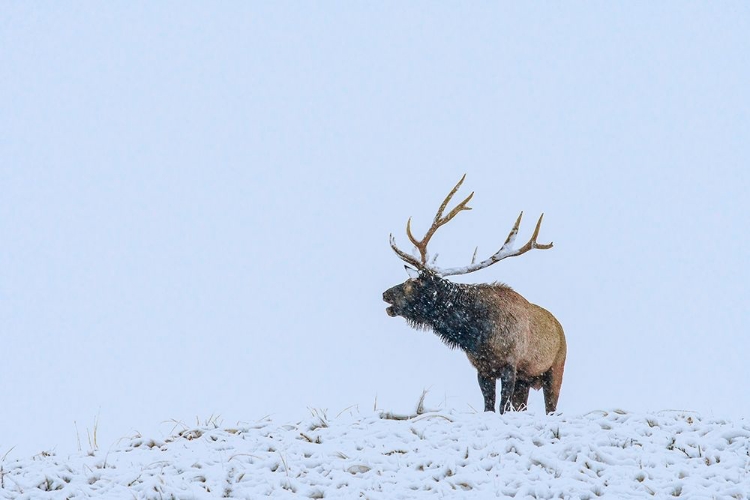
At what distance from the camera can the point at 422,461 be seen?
624cm

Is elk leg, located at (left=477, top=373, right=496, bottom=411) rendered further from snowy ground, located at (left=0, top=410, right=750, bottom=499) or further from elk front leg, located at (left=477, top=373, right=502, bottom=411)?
snowy ground, located at (left=0, top=410, right=750, bottom=499)

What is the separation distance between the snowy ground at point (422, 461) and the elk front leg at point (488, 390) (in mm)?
3659

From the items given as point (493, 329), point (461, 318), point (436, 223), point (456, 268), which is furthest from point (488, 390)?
point (436, 223)

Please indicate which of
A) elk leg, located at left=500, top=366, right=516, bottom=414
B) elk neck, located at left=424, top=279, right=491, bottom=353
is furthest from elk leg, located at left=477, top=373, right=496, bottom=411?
elk neck, located at left=424, top=279, right=491, bottom=353

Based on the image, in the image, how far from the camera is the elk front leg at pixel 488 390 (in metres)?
10.9

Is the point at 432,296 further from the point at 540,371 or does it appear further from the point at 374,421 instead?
the point at 374,421

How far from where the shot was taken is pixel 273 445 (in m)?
6.59

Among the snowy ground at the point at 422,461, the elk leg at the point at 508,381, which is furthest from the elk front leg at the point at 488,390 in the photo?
the snowy ground at the point at 422,461

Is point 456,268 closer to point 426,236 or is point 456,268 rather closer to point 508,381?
point 426,236

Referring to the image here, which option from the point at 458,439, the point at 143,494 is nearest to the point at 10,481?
the point at 143,494

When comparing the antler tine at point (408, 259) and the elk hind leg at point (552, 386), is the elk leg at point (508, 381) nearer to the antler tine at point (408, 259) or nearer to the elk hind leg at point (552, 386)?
the elk hind leg at point (552, 386)

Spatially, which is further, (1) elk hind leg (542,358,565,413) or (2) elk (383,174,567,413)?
Answer: (1) elk hind leg (542,358,565,413)

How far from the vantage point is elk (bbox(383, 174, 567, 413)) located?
11.0m

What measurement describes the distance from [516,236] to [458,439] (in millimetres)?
5349
